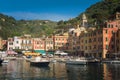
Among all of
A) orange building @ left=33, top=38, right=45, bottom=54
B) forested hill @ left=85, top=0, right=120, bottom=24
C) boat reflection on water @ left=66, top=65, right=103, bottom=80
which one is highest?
forested hill @ left=85, top=0, right=120, bottom=24

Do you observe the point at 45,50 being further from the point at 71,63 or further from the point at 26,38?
the point at 71,63

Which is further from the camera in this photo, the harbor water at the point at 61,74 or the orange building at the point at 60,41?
the orange building at the point at 60,41

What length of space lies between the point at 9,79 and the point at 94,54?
243 feet

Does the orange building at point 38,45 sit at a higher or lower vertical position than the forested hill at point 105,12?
lower

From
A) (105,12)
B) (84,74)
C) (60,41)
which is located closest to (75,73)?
(84,74)

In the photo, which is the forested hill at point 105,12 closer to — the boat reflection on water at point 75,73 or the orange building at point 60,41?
the orange building at point 60,41

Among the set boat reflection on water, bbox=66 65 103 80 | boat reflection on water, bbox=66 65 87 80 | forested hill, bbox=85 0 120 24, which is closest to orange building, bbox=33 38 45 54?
forested hill, bbox=85 0 120 24

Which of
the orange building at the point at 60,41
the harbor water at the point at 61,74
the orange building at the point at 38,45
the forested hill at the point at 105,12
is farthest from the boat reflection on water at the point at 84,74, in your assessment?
the orange building at the point at 38,45

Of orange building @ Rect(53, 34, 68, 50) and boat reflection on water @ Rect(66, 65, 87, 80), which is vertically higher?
orange building @ Rect(53, 34, 68, 50)

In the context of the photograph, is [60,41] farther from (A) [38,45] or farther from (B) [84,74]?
(B) [84,74]

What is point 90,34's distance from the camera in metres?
125

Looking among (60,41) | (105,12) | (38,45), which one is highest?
(105,12)

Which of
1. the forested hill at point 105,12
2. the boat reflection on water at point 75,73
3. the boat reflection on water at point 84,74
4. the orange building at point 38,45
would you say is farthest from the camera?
the orange building at point 38,45

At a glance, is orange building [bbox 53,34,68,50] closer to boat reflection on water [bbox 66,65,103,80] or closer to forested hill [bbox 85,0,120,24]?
forested hill [bbox 85,0,120,24]
